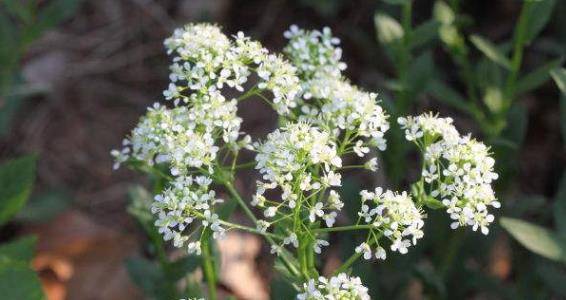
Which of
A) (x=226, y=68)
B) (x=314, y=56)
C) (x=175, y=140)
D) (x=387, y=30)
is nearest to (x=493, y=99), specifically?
(x=387, y=30)

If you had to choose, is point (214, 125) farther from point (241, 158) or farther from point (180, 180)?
point (241, 158)

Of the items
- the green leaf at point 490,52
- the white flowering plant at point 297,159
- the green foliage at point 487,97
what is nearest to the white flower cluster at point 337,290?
the white flowering plant at point 297,159

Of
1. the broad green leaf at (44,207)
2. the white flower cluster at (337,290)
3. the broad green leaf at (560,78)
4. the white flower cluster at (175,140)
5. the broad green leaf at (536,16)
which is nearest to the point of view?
the white flower cluster at (337,290)

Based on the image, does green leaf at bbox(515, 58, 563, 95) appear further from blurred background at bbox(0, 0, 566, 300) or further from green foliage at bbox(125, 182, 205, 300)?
green foliage at bbox(125, 182, 205, 300)

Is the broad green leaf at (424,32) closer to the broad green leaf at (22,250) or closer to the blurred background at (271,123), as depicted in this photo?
the blurred background at (271,123)

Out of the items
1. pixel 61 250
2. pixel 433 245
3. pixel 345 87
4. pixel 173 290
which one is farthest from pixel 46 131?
pixel 345 87

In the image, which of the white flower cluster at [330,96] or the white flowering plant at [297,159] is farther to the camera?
the white flower cluster at [330,96]

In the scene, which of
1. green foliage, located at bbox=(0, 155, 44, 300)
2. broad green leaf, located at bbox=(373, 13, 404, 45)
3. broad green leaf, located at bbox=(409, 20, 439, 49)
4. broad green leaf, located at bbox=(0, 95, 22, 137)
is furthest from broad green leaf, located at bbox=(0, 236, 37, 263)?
broad green leaf, located at bbox=(409, 20, 439, 49)
